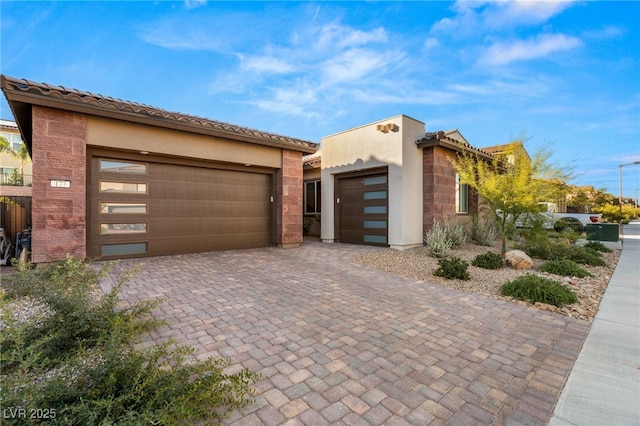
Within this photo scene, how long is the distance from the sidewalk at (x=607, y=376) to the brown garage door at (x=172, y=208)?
327 inches

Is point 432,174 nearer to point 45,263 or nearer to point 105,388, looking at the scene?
point 105,388

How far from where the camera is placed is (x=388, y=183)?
9.89m

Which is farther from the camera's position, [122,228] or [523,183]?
[122,228]

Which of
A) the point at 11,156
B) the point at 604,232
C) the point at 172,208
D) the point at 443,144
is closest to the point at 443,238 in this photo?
the point at 443,144

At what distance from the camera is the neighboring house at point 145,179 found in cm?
600

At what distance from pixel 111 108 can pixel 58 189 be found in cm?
210

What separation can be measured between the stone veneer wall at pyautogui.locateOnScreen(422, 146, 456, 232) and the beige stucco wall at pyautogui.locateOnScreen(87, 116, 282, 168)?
5299mm

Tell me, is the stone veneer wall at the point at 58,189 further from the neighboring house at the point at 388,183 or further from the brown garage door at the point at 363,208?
the brown garage door at the point at 363,208

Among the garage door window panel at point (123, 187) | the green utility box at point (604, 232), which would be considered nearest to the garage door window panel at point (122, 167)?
the garage door window panel at point (123, 187)

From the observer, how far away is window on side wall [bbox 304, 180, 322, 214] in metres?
13.5

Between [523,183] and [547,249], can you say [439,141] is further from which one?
[547,249]

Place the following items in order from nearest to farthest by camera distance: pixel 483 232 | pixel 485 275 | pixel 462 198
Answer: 1. pixel 485 275
2. pixel 483 232
3. pixel 462 198

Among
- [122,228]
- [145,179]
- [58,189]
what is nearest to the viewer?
[58,189]

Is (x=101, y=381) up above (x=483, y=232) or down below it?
below
